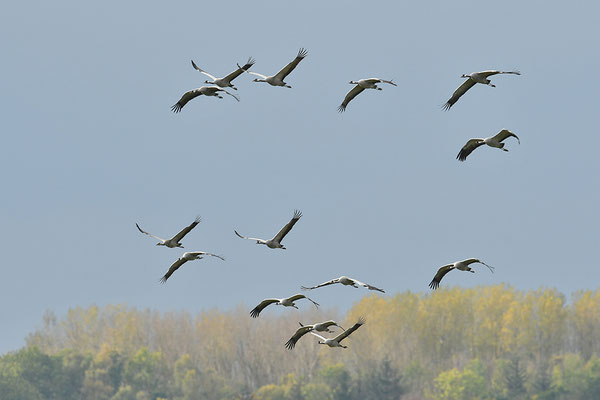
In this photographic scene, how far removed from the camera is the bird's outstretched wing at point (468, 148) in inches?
1571

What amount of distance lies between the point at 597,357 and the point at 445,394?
1999 centimetres

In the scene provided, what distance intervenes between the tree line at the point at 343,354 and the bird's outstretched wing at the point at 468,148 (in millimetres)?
73043

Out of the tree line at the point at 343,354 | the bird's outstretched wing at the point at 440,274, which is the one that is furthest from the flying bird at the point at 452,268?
the tree line at the point at 343,354

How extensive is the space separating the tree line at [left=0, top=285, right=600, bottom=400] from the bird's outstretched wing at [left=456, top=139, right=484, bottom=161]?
7304 centimetres

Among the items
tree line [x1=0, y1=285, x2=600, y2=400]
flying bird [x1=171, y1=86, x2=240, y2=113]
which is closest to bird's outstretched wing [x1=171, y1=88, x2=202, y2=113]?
flying bird [x1=171, y1=86, x2=240, y2=113]

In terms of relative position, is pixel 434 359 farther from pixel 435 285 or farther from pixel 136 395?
pixel 435 285

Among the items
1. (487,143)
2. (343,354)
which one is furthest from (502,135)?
(343,354)

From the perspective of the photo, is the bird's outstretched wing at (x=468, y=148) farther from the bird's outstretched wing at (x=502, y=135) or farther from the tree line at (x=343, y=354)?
the tree line at (x=343, y=354)

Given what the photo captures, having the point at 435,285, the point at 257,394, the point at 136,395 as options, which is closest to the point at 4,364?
the point at 136,395

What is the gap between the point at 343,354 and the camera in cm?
12306

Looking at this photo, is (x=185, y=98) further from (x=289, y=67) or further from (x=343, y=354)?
(x=343, y=354)

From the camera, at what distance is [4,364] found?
118500mm

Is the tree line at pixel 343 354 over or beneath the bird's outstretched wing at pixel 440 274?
over

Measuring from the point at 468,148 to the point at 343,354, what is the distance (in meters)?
84.3
